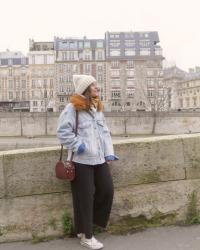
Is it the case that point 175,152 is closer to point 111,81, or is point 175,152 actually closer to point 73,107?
point 73,107

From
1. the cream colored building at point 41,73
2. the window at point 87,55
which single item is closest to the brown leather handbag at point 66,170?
the cream colored building at point 41,73

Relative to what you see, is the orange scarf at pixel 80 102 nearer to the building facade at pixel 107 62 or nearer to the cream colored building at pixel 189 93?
the building facade at pixel 107 62

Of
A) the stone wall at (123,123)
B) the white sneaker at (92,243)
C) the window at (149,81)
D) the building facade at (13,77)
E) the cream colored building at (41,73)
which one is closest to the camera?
the white sneaker at (92,243)

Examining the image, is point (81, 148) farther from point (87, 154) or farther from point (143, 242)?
point (143, 242)

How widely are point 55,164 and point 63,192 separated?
321 millimetres

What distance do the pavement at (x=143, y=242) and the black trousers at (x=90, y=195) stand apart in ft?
0.56

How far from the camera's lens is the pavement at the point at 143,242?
4.01 metres

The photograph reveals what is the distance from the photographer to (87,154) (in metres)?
4.01

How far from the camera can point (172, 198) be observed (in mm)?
4645

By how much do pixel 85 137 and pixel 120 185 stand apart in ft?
2.77

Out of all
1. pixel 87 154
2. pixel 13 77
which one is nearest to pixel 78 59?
pixel 13 77

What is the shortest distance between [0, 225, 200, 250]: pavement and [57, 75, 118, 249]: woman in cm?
16

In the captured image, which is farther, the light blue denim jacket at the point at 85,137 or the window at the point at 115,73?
the window at the point at 115,73

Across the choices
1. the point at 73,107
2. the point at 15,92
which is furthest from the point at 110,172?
the point at 15,92
